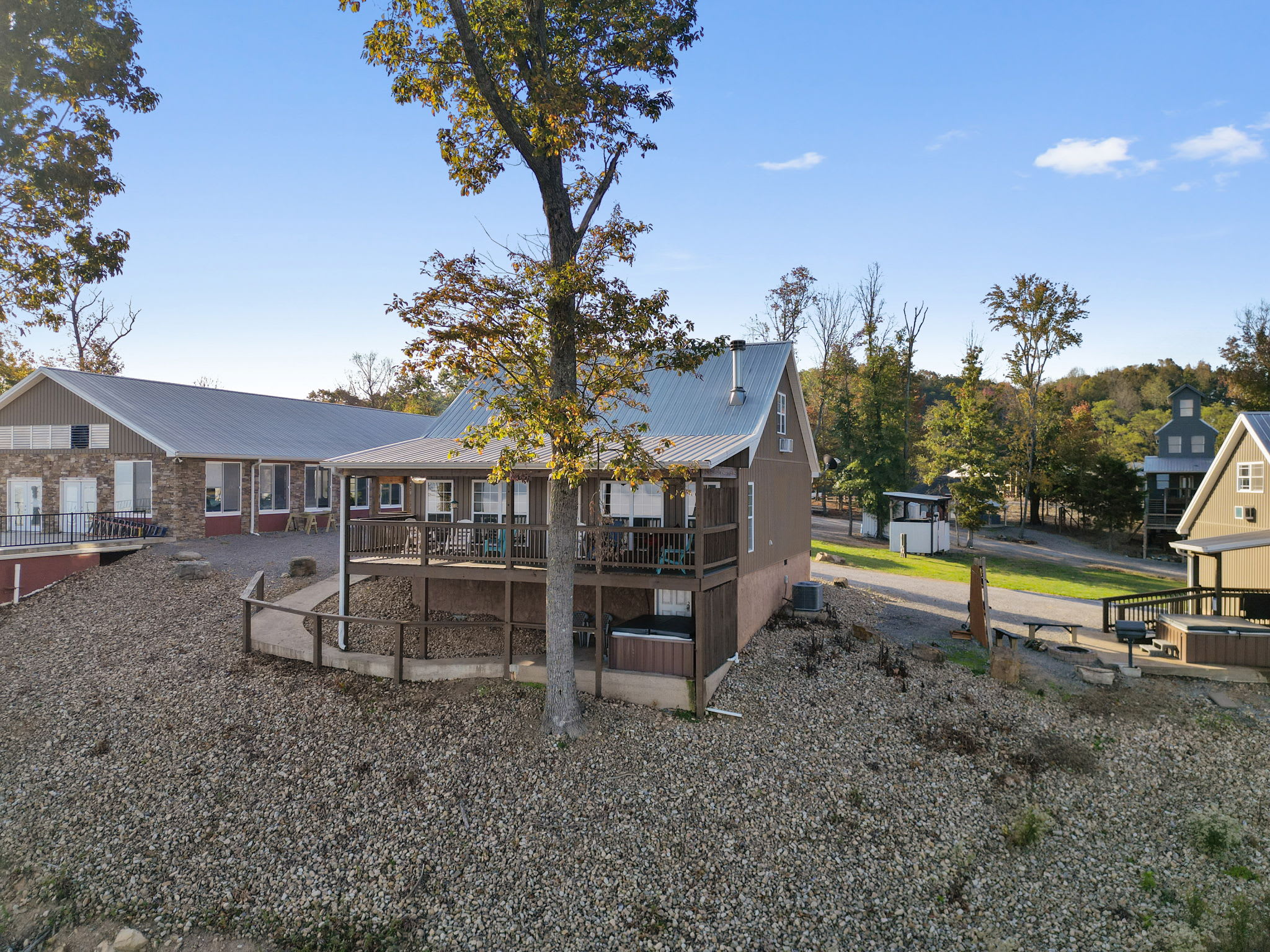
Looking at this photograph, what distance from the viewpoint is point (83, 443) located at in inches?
945

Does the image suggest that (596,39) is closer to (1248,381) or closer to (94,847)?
(94,847)

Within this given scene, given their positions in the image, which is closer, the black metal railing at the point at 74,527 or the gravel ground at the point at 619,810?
the gravel ground at the point at 619,810

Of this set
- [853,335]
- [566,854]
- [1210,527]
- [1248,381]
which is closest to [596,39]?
[566,854]

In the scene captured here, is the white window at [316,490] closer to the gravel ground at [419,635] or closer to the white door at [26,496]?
the white door at [26,496]

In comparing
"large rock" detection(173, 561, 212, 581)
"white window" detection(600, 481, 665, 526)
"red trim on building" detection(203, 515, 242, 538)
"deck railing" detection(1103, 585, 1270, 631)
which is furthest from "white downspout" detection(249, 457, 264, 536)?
"deck railing" detection(1103, 585, 1270, 631)

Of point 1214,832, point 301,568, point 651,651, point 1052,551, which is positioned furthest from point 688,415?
point 1052,551

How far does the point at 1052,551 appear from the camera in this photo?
33.6 m

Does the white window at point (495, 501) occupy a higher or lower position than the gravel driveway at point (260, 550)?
higher

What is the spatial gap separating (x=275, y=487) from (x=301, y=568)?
917 centimetres

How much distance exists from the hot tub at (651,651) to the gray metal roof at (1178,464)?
36.8 meters

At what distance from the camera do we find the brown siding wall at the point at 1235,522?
57.4 ft

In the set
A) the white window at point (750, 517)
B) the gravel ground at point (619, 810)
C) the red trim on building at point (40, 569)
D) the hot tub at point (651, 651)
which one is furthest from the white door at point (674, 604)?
the red trim on building at point (40, 569)

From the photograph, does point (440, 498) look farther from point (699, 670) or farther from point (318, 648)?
point (699, 670)

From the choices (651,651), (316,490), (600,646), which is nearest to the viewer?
(600,646)
